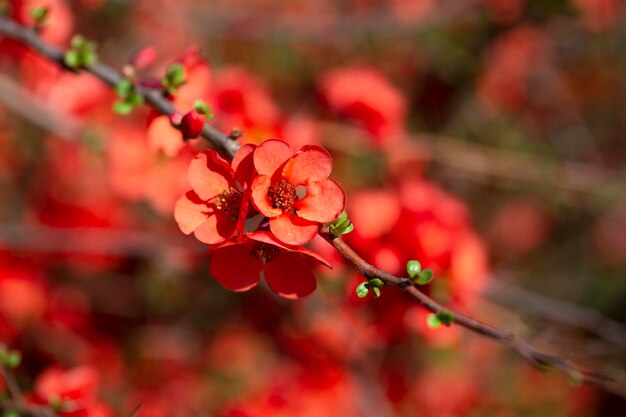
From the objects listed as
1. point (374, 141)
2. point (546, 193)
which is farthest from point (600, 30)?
point (374, 141)

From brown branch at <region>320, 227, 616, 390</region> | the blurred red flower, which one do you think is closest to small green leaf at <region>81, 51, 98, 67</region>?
brown branch at <region>320, 227, 616, 390</region>

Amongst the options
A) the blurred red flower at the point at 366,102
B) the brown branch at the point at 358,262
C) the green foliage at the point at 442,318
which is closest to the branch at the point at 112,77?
the brown branch at the point at 358,262

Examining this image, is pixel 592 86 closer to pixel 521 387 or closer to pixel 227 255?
pixel 521 387

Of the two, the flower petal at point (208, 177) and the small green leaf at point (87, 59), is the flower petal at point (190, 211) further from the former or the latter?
the small green leaf at point (87, 59)

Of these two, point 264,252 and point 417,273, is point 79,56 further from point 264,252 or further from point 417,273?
point 417,273

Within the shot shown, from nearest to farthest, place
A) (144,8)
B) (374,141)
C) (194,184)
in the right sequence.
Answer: (194,184), (374,141), (144,8)

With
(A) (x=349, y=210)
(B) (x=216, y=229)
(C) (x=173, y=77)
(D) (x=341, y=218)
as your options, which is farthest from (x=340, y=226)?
(A) (x=349, y=210)
